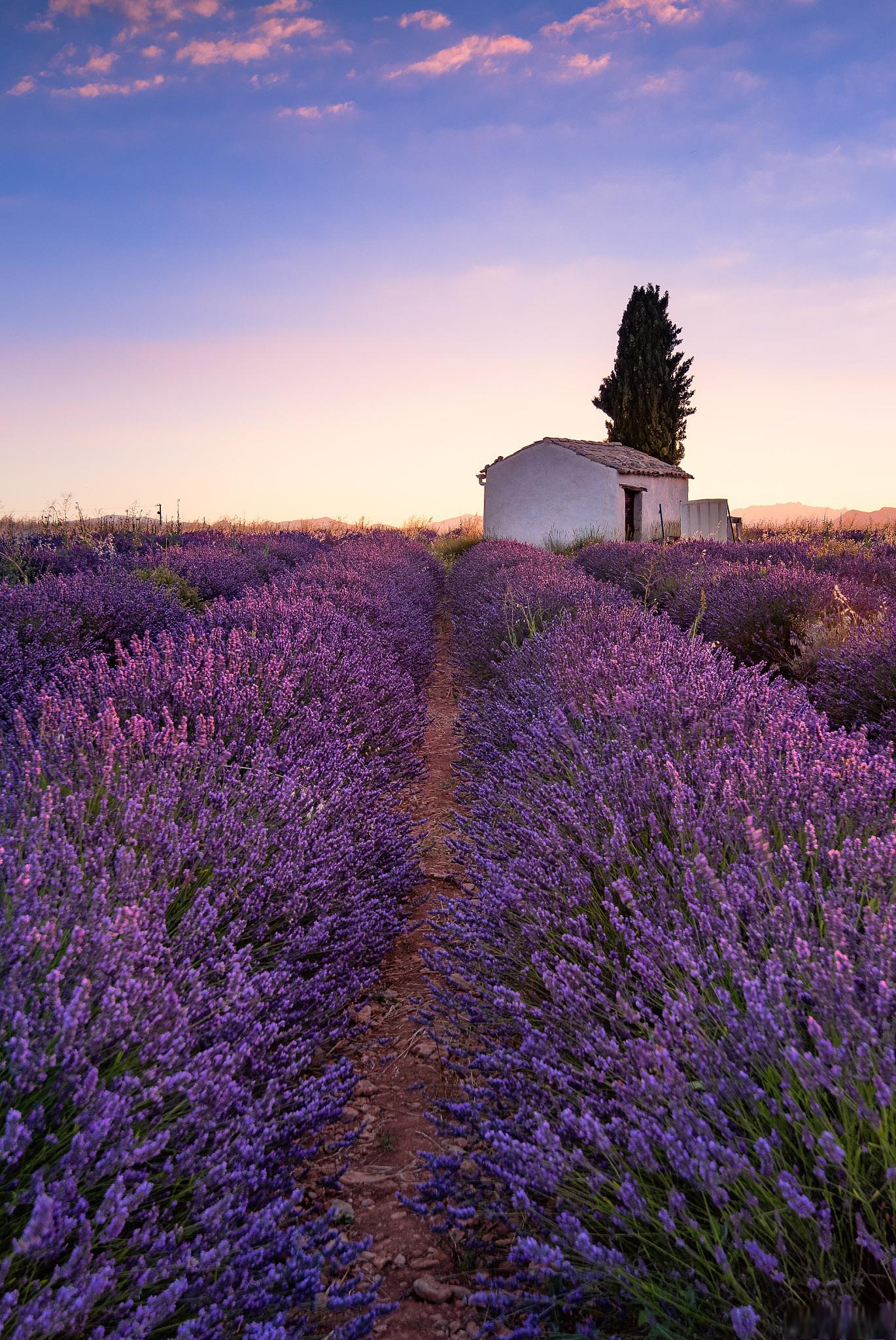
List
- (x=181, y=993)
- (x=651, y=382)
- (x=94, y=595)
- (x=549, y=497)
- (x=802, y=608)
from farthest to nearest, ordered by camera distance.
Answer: (x=651, y=382)
(x=549, y=497)
(x=802, y=608)
(x=94, y=595)
(x=181, y=993)

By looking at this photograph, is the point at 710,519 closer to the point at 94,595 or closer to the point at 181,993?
the point at 94,595

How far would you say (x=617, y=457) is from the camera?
20.7 metres

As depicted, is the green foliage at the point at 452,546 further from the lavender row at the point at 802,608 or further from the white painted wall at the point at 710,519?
the lavender row at the point at 802,608

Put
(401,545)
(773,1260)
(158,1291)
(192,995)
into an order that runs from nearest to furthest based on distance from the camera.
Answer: (773,1260)
(158,1291)
(192,995)
(401,545)

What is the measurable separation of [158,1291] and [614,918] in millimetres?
970

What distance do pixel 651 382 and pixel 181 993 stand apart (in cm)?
2938

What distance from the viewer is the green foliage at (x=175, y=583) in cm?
686

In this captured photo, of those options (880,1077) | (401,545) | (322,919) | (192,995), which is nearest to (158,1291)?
(192,995)

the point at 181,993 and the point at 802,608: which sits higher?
the point at 802,608

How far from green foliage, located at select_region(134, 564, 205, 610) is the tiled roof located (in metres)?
14.4

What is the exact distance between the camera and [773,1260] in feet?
2.85

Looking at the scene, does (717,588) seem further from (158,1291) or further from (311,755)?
(158,1291)

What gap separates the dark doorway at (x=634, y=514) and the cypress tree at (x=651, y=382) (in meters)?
7.73

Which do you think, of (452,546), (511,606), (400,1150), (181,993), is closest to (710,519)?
(452,546)
